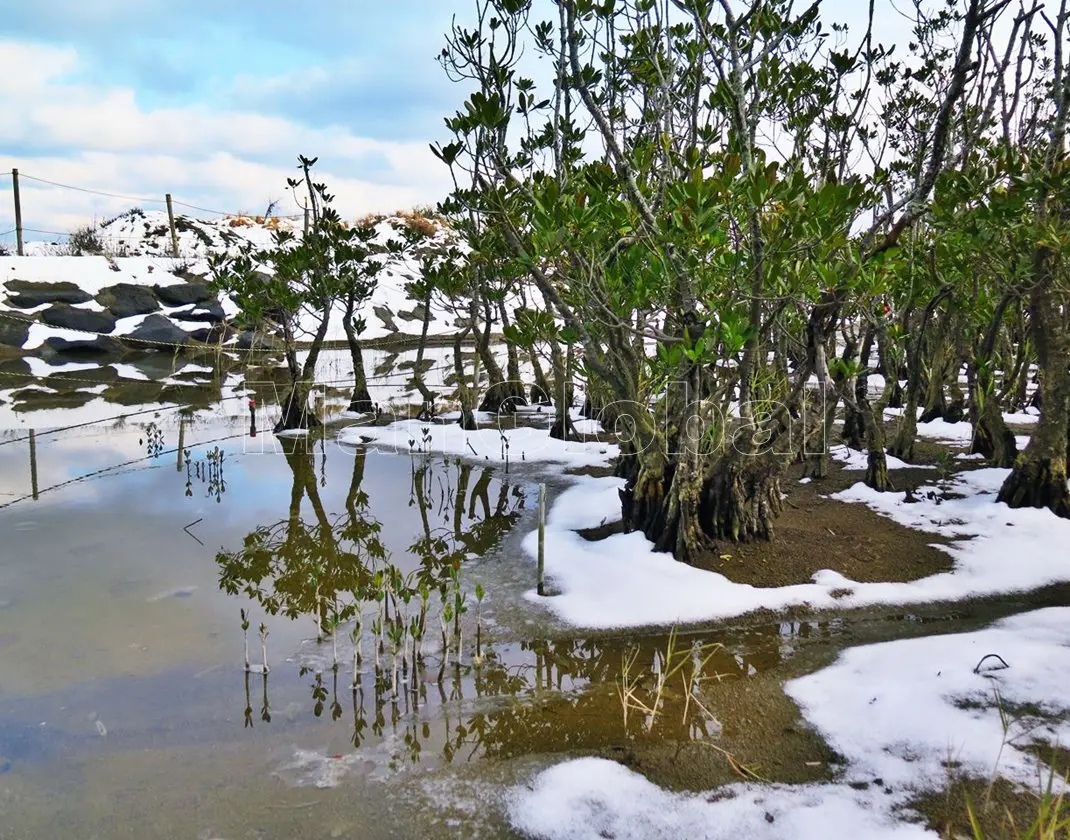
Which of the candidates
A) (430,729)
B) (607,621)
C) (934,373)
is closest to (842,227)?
(607,621)

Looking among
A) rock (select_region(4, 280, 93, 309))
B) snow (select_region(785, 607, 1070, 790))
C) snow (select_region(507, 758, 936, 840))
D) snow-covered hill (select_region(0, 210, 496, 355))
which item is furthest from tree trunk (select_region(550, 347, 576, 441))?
rock (select_region(4, 280, 93, 309))

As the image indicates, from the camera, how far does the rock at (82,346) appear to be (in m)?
20.1

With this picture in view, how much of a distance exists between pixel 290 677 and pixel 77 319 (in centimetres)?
2097

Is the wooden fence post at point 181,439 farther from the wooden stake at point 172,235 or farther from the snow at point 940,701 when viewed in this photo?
the wooden stake at point 172,235

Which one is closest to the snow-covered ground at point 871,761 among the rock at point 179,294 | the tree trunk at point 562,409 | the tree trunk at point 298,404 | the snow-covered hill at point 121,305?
the tree trunk at point 562,409

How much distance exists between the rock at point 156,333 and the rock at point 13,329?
2.48 m

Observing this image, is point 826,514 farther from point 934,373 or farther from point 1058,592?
point 934,373

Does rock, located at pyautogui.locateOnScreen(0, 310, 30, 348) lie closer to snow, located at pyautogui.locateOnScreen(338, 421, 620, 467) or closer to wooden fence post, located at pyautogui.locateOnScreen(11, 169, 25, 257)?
wooden fence post, located at pyautogui.locateOnScreen(11, 169, 25, 257)

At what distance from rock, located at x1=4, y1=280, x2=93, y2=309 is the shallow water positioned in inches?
656

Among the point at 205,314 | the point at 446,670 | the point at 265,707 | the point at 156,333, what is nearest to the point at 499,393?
the point at 446,670

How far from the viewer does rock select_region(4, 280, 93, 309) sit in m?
20.6

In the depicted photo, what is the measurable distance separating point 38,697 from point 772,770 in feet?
12.5

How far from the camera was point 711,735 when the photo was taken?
355cm

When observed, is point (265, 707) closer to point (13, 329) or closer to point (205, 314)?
point (13, 329)
